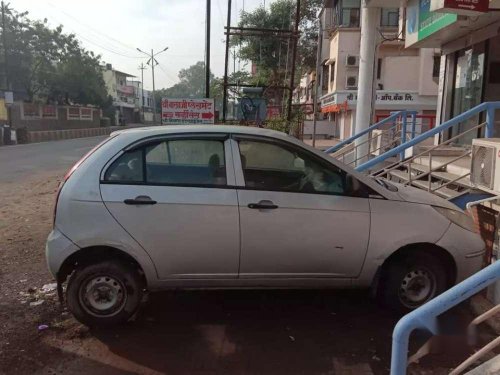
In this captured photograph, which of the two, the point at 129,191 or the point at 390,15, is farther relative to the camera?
the point at 390,15

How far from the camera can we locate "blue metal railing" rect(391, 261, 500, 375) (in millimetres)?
2348

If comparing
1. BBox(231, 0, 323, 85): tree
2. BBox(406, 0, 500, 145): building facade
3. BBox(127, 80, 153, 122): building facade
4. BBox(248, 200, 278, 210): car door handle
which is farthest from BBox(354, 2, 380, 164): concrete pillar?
BBox(127, 80, 153, 122): building facade

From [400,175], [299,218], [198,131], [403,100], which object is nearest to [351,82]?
[403,100]

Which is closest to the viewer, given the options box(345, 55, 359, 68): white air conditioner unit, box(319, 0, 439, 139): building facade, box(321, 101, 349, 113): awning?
box(319, 0, 439, 139): building facade

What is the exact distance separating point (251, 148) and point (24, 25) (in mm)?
50084

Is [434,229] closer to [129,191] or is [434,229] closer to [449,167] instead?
[129,191]

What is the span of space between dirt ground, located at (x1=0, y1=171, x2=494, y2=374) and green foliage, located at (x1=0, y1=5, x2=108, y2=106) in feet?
150

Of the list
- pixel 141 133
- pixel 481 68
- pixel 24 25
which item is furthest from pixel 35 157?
pixel 24 25

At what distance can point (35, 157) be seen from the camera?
2317 cm

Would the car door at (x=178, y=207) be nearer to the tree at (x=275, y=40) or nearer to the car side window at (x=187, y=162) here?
the car side window at (x=187, y=162)

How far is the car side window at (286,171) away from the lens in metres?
4.38

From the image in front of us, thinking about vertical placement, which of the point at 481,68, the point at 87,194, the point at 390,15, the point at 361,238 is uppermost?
the point at 390,15

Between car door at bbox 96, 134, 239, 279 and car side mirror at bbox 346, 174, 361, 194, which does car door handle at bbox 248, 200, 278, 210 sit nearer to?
car door at bbox 96, 134, 239, 279

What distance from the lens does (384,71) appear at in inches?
1151
